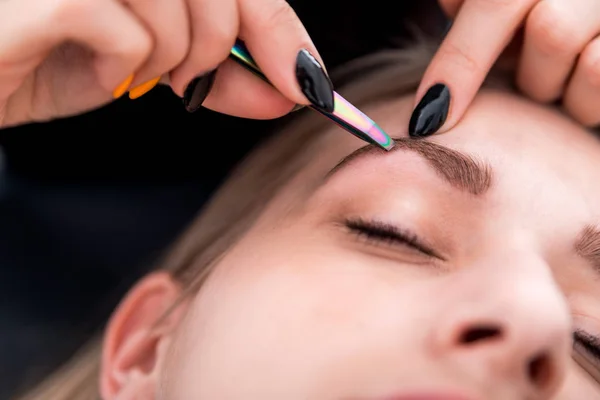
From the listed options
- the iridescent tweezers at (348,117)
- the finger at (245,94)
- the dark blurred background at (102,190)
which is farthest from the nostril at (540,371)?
the dark blurred background at (102,190)

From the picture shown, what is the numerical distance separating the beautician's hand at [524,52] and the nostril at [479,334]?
28cm

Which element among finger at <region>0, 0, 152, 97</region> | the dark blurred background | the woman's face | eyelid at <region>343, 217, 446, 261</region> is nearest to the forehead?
the woman's face

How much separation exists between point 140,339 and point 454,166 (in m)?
0.54

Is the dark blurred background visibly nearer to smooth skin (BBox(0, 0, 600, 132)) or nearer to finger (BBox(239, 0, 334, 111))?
smooth skin (BBox(0, 0, 600, 132))

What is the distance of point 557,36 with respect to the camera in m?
0.83

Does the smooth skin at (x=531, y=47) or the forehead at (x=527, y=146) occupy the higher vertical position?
the smooth skin at (x=531, y=47)

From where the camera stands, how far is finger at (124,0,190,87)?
26.9 inches

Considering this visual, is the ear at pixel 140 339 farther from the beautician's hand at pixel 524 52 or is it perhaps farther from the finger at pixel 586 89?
the finger at pixel 586 89

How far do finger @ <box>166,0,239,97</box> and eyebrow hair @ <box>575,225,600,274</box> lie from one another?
467 mm

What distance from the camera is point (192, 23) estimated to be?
71cm

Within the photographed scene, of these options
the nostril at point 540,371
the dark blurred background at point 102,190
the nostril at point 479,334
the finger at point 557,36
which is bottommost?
the dark blurred background at point 102,190

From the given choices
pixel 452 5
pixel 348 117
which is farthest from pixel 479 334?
pixel 452 5

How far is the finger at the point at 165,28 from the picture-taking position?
0.68m

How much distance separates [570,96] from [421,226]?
32 cm
